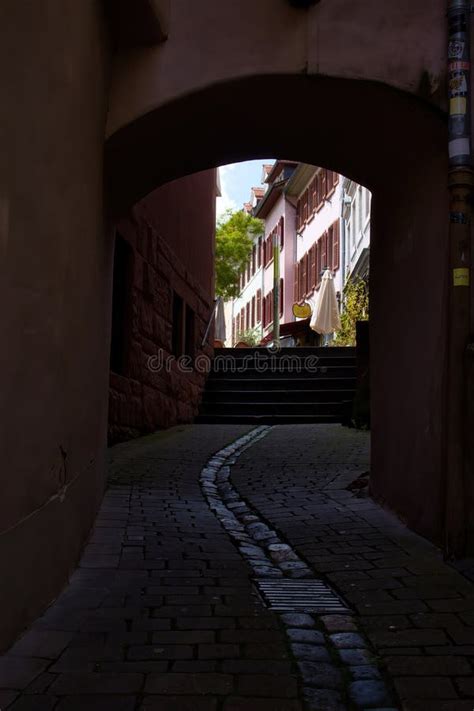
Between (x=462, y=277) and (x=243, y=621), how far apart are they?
243cm

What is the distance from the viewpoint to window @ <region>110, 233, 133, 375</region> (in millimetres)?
10492

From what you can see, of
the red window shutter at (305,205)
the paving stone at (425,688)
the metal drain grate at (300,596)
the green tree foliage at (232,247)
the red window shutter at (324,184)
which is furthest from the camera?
the green tree foliage at (232,247)

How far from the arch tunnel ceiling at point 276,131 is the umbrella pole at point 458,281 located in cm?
27

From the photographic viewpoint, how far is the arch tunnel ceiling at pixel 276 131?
5.46m

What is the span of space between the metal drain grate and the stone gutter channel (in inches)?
1.8

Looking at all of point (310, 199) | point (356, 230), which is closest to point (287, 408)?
point (356, 230)

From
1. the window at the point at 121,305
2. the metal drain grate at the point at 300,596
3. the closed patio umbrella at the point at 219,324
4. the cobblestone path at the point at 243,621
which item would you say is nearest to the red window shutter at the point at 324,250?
the closed patio umbrella at the point at 219,324

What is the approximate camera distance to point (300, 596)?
4023 millimetres

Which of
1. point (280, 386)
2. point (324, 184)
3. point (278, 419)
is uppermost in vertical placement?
point (324, 184)

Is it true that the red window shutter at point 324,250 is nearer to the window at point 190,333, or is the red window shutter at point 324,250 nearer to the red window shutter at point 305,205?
the red window shutter at point 305,205

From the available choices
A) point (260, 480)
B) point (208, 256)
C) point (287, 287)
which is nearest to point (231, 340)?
point (287, 287)

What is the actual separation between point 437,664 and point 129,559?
2201 mm

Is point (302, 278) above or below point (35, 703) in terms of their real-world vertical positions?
above

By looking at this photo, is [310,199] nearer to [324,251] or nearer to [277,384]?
[324,251]
